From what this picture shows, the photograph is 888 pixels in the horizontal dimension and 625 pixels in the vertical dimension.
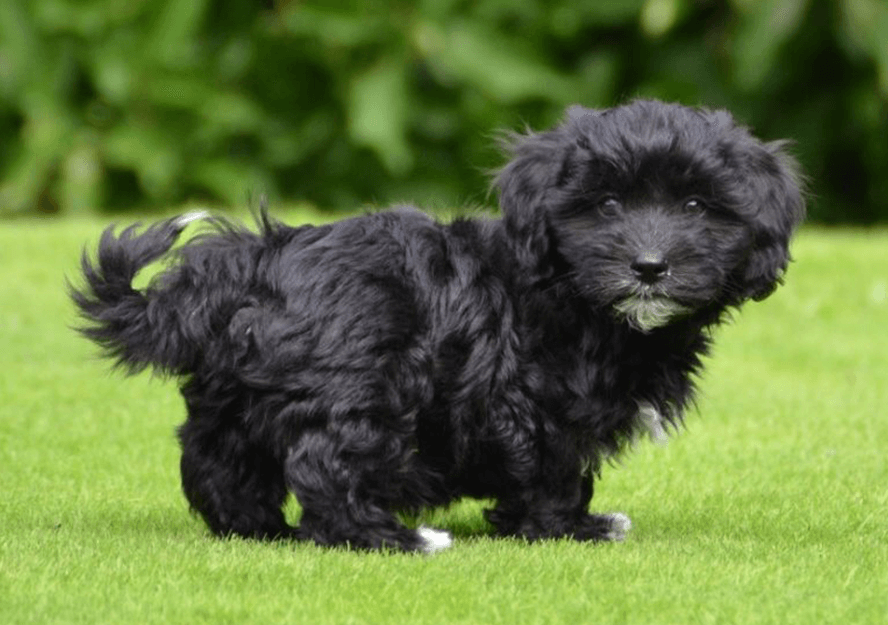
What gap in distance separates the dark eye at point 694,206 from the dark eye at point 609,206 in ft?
0.74

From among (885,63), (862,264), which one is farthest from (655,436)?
(885,63)

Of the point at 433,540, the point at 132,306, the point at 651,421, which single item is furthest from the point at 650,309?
the point at 132,306

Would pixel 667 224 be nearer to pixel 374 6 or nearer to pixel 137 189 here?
pixel 374 6

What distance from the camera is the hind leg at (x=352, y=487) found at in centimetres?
578

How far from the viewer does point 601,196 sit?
231 inches

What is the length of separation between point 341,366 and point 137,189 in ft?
44.8

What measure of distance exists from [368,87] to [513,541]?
1171cm

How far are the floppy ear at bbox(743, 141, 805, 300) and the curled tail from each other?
1.91 metres

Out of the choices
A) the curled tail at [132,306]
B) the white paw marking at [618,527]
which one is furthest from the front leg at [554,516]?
the curled tail at [132,306]

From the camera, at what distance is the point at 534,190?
5.98 metres

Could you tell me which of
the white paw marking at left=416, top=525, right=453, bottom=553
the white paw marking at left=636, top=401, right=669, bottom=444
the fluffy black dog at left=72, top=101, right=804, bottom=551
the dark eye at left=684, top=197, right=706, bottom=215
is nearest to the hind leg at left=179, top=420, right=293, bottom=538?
the fluffy black dog at left=72, top=101, right=804, bottom=551

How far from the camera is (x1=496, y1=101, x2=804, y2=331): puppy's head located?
225 inches

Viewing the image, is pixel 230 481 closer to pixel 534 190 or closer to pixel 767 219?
pixel 534 190

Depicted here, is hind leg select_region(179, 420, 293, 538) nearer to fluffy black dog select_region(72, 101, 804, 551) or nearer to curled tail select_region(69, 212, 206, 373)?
fluffy black dog select_region(72, 101, 804, 551)
